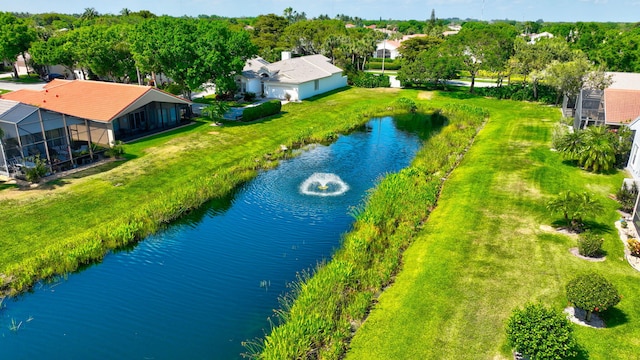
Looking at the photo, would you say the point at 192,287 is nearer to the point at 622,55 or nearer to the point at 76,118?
the point at 76,118

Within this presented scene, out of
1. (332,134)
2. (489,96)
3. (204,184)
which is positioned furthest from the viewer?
(489,96)

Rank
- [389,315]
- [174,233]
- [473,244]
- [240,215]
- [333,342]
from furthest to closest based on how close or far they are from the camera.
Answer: [240,215] → [174,233] → [473,244] → [389,315] → [333,342]

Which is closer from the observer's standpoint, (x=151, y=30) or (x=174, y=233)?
(x=174, y=233)

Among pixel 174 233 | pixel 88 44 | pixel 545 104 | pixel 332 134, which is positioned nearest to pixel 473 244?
pixel 174 233

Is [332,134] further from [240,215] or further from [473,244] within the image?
[473,244]

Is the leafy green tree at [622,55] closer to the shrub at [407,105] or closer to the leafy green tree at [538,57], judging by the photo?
the leafy green tree at [538,57]

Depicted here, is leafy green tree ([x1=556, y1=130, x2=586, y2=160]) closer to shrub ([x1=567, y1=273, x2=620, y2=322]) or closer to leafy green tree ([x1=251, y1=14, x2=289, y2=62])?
shrub ([x1=567, y1=273, x2=620, y2=322])

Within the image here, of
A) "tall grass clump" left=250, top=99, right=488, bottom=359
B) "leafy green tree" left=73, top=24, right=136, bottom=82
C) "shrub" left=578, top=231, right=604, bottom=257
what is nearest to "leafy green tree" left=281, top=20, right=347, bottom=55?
"leafy green tree" left=73, top=24, right=136, bottom=82
